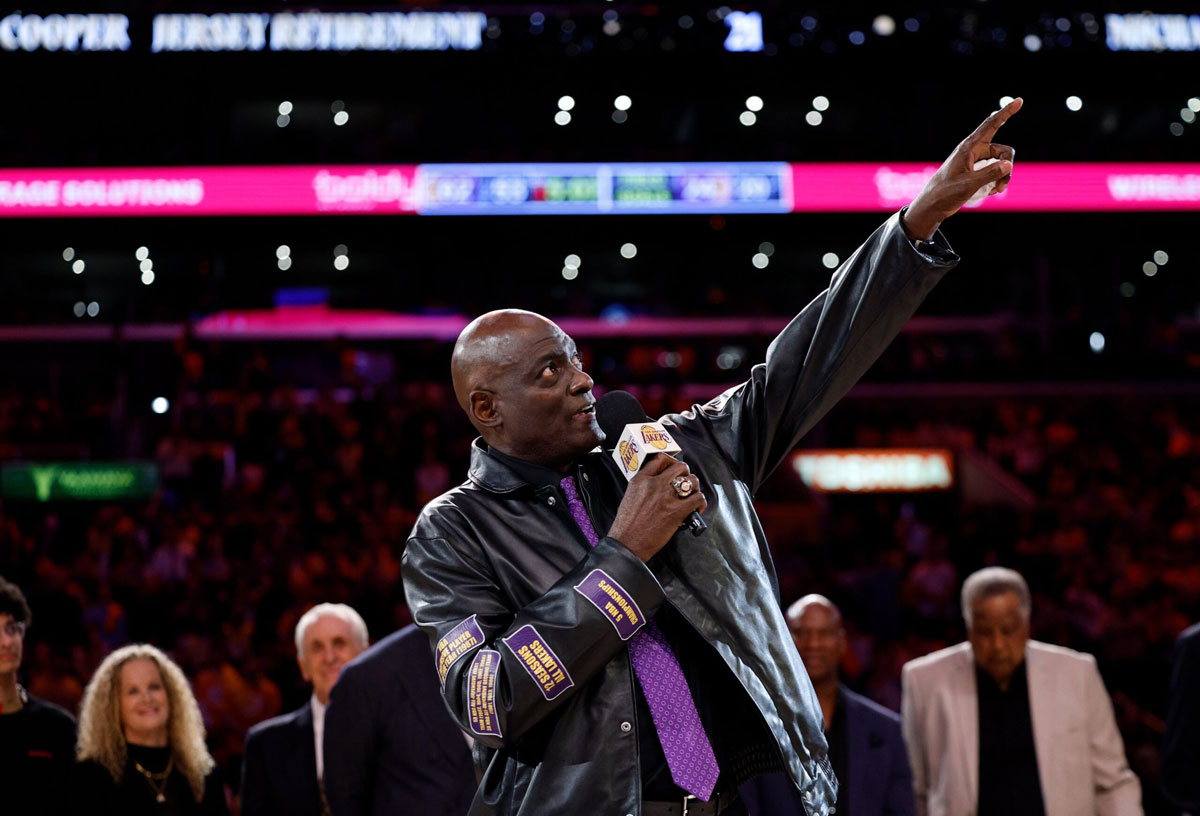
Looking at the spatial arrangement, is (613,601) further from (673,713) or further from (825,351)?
(825,351)

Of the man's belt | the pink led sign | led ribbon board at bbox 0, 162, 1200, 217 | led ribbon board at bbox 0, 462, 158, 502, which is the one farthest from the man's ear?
the pink led sign

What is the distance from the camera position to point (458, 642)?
68.1 inches

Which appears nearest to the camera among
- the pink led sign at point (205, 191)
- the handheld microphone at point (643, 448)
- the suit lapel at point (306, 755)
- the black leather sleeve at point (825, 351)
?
the handheld microphone at point (643, 448)

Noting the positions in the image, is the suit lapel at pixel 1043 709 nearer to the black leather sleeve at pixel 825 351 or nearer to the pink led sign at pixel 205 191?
the black leather sleeve at pixel 825 351

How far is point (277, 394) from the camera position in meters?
13.2

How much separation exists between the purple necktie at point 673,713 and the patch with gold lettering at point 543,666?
0.53ft

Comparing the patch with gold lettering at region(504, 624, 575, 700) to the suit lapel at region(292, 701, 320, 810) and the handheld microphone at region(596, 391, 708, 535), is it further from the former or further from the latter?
the suit lapel at region(292, 701, 320, 810)

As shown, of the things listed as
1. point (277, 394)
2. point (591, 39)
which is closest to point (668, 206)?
point (591, 39)

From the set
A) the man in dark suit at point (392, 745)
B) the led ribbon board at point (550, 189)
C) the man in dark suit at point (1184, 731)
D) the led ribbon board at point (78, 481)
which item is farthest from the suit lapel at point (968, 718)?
the led ribbon board at point (550, 189)

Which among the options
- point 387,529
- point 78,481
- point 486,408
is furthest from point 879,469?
point 486,408

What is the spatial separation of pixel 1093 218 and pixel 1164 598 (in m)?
6.53

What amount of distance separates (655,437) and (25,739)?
324 centimetres

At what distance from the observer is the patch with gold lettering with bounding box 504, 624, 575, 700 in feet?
5.37

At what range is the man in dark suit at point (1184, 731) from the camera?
3979mm
